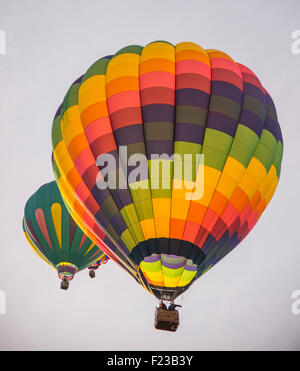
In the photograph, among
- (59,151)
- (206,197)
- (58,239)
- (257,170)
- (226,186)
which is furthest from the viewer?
(58,239)

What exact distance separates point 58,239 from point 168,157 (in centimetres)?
583

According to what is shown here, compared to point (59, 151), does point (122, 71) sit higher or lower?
higher

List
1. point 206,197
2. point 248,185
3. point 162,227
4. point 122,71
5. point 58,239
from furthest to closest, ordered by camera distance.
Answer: point 58,239 < point 122,71 < point 248,185 < point 206,197 < point 162,227

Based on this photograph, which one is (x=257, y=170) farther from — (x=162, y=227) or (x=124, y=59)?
(x=124, y=59)

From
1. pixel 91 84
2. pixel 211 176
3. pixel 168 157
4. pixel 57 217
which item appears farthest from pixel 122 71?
pixel 57 217

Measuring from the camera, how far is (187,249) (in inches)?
257

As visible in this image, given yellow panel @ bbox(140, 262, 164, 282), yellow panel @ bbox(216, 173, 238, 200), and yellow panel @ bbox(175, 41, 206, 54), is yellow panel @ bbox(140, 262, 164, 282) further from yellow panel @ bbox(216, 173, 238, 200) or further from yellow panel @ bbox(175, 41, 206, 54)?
yellow panel @ bbox(175, 41, 206, 54)

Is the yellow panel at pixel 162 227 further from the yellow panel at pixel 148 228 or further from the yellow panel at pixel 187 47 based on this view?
the yellow panel at pixel 187 47

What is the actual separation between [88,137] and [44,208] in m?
5.03

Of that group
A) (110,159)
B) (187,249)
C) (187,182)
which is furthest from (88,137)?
(187,249)

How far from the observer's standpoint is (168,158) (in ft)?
21.7

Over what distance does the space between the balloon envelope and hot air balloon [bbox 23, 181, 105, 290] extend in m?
3.52
